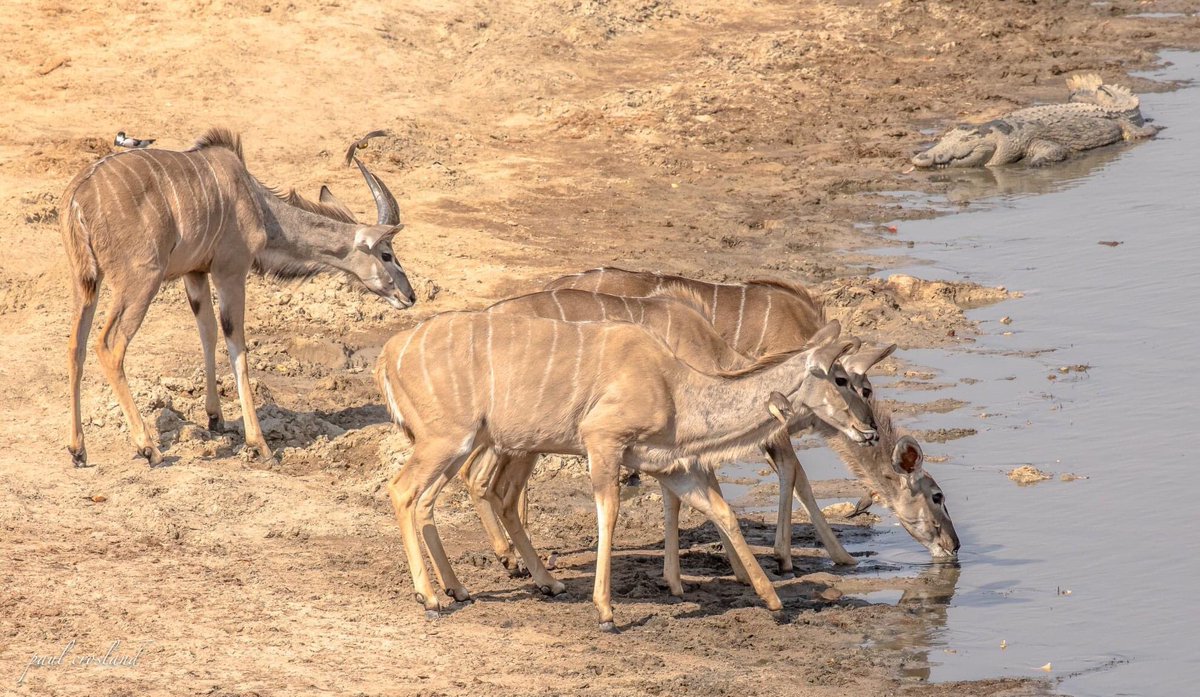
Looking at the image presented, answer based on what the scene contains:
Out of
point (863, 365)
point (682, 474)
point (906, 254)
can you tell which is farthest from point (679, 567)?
point (906, 254)

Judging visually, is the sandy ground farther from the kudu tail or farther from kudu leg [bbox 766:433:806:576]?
the kudu tail

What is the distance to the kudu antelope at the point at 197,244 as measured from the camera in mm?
9000

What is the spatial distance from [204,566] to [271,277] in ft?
10.4

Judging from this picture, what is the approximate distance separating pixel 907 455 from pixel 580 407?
2157 mm

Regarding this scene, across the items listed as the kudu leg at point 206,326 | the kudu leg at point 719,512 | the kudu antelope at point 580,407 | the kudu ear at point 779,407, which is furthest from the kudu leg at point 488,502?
the kudu leg at point 206,326

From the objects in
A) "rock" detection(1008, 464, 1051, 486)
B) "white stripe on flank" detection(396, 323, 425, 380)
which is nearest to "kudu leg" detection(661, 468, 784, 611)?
"white stripe on flank" detection(396, 323, 425, 380)

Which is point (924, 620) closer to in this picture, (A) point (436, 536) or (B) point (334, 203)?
(A) point (436, 536)

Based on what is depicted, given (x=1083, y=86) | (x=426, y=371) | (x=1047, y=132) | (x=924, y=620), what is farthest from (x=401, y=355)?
(x=1083, y=86)

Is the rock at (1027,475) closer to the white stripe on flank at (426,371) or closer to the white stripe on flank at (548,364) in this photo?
the white stripe on flank at (548,364)

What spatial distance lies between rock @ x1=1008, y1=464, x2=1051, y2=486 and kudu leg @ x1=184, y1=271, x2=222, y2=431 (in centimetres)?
487

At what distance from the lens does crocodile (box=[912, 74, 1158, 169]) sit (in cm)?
1669

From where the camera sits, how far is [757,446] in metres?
7.65

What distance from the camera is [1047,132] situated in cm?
1752

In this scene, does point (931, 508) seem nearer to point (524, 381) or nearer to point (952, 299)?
point (524, 381)
